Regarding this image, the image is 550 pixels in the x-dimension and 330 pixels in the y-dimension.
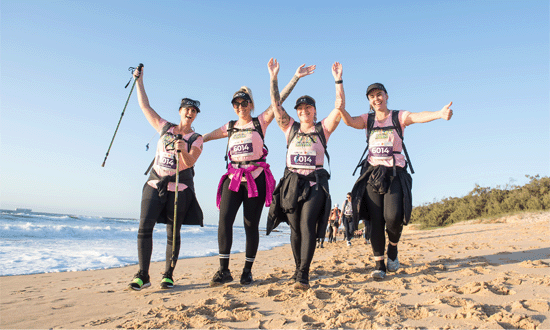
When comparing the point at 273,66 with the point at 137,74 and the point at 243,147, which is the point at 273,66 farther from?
the point at 137,74

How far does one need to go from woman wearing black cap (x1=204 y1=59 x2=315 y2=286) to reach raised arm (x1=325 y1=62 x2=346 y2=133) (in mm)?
351

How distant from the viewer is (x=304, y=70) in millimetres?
3926

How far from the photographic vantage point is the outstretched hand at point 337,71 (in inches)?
144

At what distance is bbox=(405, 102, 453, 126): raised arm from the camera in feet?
10.9

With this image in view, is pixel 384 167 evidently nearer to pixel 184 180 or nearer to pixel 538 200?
pixel 184 180

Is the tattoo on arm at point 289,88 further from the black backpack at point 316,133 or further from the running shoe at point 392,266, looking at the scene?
the running shoe at point 392,266

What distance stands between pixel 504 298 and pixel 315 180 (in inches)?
75.7

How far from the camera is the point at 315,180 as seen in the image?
345 centimetres

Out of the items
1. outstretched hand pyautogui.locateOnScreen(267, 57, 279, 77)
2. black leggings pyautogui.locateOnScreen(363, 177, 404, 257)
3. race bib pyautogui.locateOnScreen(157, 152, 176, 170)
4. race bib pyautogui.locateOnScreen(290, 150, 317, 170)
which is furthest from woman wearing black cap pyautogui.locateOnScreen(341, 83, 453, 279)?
race bib pyautogui.locateOnScreen(157, 152, 176, 170)

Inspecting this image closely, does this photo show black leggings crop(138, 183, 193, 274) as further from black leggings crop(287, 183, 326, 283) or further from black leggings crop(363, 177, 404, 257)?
black leggings crop(363, 177, 404, 257)

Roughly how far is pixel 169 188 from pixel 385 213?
2558mm

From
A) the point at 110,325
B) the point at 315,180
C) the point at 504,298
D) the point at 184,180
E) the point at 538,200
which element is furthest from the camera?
the point at 538,200

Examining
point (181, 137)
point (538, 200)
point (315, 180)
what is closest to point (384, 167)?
point (315, 180)

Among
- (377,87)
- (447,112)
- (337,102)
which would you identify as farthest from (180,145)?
(447,112)
